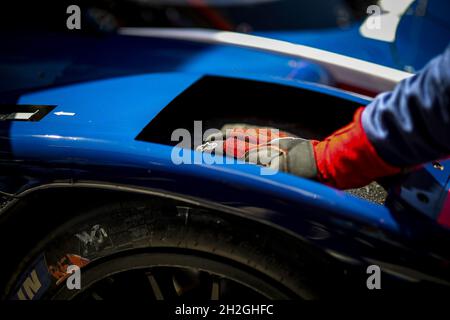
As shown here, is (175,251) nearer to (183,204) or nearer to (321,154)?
(183,204)

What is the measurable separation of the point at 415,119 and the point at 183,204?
0.44m

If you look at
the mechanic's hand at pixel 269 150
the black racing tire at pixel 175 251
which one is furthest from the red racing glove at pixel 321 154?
the black racing tire at pixel 175 251

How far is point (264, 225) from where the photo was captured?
78 cm

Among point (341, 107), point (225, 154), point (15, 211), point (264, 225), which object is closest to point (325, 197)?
point (264, 225)

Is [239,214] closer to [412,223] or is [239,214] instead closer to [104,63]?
[412,223]

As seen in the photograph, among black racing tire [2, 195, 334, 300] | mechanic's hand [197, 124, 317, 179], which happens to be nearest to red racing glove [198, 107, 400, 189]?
mechanic's hand [197, 124, 317, 179]

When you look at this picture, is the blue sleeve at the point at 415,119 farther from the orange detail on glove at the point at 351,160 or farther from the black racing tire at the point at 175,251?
the black racing tire at the point at 175,251

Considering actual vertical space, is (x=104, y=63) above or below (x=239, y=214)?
above

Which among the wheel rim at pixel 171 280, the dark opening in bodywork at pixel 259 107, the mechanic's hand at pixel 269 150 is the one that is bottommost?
the wheel rim at pixel 171 280

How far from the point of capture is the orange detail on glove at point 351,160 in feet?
2.53

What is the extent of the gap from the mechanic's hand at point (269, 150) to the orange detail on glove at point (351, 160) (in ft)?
0.09

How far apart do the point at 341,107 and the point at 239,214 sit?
0.50 meters

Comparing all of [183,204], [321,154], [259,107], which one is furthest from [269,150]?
[259,107]

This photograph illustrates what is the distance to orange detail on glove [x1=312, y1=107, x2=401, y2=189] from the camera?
77 cm
